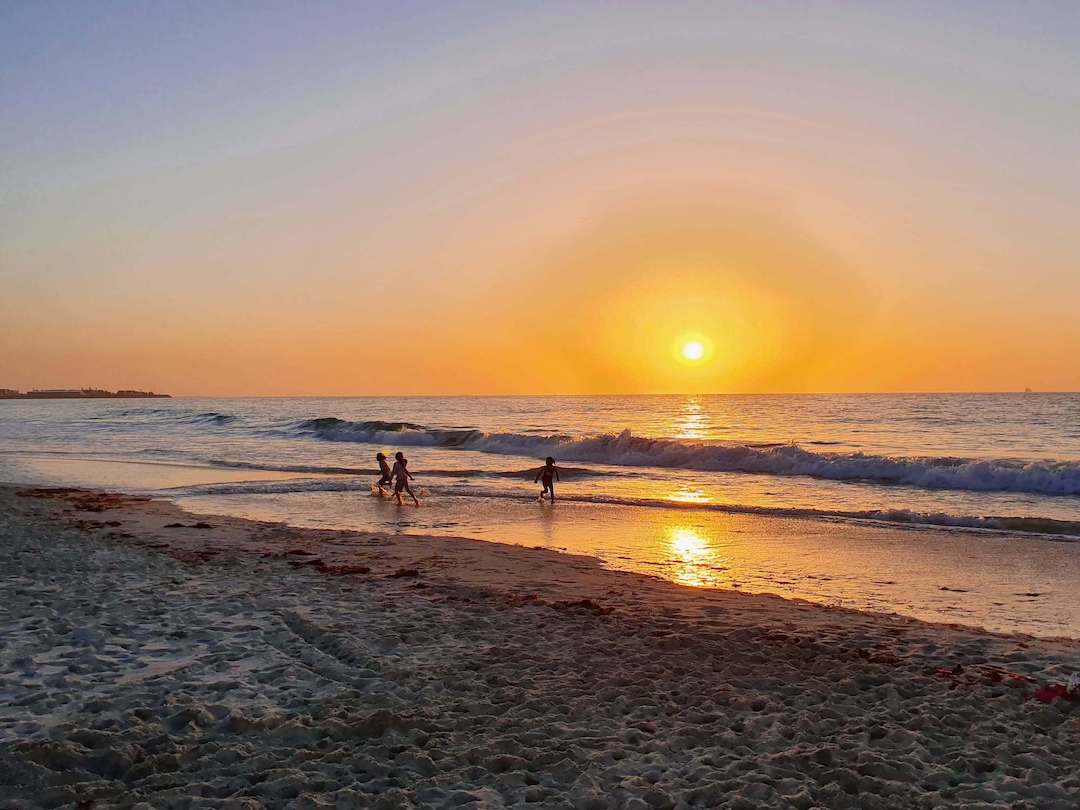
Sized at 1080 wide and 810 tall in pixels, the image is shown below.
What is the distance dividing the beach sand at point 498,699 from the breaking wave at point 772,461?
20838 millimetres

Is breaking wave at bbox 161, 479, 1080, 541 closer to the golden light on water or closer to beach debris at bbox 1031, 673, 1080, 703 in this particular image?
the golden light on water

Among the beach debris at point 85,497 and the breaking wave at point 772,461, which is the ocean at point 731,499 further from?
the beach debris at point 85,497

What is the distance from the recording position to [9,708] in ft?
19.9

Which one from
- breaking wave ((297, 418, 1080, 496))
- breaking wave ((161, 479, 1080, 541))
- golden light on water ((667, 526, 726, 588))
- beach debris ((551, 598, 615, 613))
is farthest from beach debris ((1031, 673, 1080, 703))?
breaking wave ((297, 418, 1080, 496))

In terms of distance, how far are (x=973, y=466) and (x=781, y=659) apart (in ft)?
82.6

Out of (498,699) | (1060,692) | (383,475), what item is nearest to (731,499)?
(383,475)

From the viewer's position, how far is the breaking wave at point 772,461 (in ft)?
90.1

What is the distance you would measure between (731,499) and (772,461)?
38.5ft

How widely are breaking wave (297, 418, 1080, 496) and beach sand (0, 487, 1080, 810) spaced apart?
20838 mm

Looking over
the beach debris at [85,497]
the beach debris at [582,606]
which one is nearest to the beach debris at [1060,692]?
the beach debris at [582,606]

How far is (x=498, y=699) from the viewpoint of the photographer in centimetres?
672

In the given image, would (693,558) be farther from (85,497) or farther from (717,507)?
(85,497)

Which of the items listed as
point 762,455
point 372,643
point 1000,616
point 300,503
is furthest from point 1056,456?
point 372,643

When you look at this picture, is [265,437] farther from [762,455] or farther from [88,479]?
[762,455]
